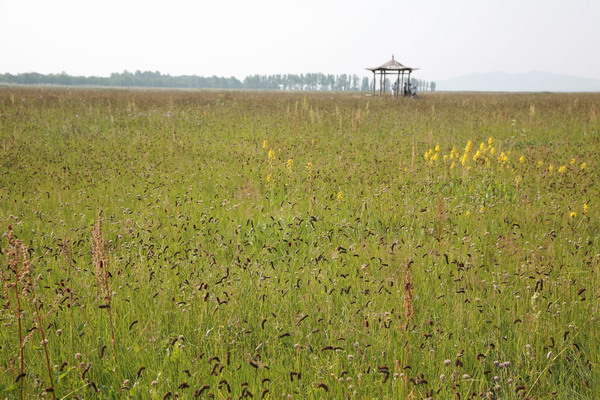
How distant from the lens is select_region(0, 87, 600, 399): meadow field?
2539 mm

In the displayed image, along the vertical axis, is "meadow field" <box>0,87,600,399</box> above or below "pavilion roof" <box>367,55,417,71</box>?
below

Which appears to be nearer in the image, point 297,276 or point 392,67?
point 297,276

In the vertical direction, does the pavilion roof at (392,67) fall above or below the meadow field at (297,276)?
above

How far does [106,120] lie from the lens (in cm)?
1590

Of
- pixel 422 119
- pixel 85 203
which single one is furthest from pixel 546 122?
pixel 85 203

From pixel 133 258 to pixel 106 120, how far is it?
535 inches

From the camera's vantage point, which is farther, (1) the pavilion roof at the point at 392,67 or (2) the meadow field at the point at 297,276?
(1) the pavilion roof at the point at 392,67

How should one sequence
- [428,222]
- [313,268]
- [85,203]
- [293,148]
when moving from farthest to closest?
1. [293,148]
2. [85,203]
3. [428,222]
4. [313,268]

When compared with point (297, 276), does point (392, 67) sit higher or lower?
higher

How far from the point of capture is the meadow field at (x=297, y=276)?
8.33ft

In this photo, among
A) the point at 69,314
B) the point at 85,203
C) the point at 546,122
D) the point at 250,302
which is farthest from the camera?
the point at 546,122

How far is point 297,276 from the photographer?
399cm

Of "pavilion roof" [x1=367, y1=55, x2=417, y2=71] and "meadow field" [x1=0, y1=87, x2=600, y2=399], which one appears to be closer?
"meadow field" [x1=0, y1=87, x2=600, y2=399]

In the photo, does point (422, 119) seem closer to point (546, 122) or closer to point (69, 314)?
point (546, 122)
